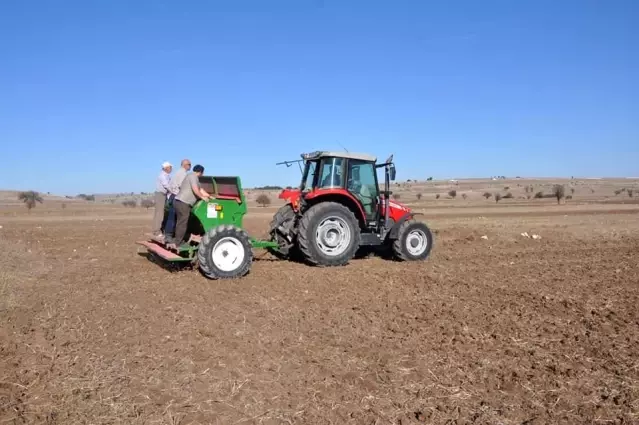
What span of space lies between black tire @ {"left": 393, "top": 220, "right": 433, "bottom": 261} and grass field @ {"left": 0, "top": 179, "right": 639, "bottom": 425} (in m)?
1.44

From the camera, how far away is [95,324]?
5.89 m

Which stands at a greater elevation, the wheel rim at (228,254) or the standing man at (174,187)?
the standing man at (174,187)

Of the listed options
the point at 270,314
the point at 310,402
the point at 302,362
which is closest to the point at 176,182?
the point at 270,314

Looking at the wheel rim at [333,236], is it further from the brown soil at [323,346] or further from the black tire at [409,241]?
the black tire at [409,241]

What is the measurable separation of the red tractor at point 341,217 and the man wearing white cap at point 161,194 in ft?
7.22

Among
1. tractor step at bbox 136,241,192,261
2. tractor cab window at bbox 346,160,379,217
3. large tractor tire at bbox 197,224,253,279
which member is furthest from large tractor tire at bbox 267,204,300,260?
tractor step at bbox 136,241,192,261

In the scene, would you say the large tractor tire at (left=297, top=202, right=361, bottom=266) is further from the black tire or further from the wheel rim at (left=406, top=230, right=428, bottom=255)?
the wheel rim at (left=406, top=230, right=428, bottom=255)

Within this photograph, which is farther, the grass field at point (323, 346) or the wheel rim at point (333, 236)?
the wheel rim at point (333, 236)

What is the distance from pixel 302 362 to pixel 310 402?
820 millimetres

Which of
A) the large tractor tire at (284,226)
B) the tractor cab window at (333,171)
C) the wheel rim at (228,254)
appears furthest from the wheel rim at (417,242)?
the wheel rim at (228,254)

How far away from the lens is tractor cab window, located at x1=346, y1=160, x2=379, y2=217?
10.5 meters

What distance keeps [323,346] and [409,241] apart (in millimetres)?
6069

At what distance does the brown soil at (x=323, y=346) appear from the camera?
3879 mm

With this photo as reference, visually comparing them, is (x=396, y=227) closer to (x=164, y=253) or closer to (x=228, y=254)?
(x=228, y=254)
